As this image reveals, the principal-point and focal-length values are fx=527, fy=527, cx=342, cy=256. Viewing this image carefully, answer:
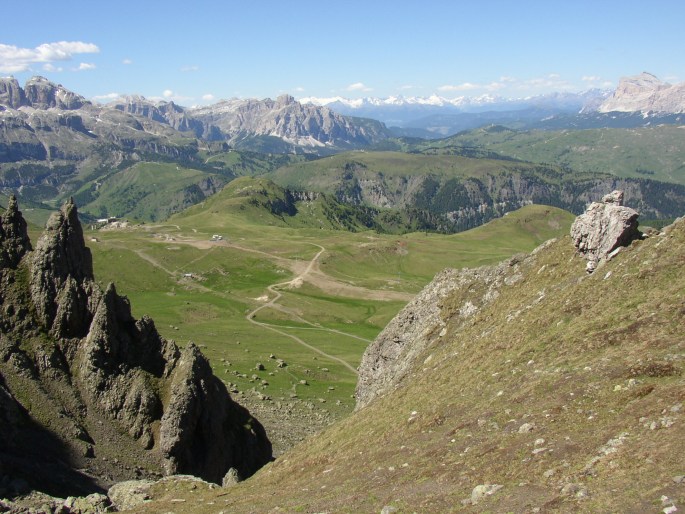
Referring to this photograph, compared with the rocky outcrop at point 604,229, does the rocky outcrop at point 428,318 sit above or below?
below

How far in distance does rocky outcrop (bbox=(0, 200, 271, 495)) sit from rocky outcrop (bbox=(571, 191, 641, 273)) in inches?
1696

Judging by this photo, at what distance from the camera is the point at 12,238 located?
68375mm

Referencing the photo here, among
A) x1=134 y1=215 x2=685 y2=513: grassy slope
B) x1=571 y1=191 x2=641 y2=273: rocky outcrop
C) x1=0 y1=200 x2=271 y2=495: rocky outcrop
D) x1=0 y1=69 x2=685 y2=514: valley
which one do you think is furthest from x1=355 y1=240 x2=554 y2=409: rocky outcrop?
x1=0 y1=200 x2=271 y2=495: rocky outcrop

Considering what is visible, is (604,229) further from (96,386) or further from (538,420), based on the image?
(96,386)

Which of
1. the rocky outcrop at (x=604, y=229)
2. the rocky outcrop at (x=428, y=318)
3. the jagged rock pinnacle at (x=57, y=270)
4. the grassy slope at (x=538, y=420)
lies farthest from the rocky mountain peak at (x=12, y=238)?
the rocky outcrop at (x=604, y=229)

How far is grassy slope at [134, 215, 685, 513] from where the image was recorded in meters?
21.0

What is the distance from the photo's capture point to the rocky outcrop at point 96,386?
52.6m

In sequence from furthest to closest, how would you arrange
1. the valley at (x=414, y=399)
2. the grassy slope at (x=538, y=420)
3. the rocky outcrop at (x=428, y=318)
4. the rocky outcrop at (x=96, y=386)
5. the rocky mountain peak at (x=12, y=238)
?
1. the rocky mountain peak at (x=12, y=238)
2. the rocky outcrop at (x=428, y=318)
3. the rocky outcrop at (x=96, y=386)
4. the valley at (x=414, y=399)
5. the grassy slope at (x=538, y=420)

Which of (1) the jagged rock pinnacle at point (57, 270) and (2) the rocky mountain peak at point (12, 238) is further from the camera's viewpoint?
(2) the rocky mountain peak at point (12, 238)

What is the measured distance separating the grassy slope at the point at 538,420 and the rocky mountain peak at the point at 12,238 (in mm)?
41762

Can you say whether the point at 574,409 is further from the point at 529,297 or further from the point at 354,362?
the point at 354,362

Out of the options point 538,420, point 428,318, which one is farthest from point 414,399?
point 428,318

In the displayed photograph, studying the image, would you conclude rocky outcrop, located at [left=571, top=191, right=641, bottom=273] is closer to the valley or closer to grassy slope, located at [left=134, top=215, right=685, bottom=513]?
the valley

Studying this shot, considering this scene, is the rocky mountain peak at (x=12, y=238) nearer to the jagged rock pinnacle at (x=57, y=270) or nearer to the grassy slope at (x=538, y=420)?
the jagged rock pinnacle at (x=57, y=270)
